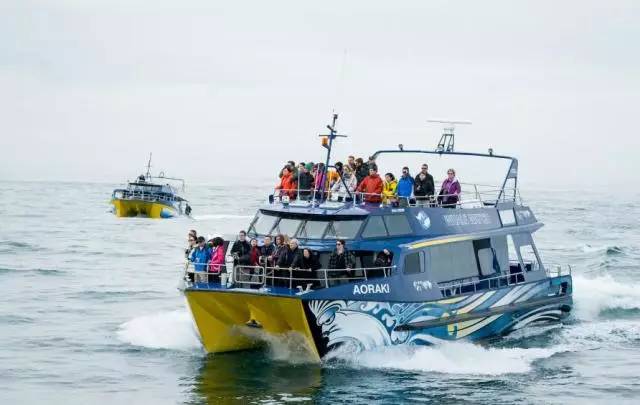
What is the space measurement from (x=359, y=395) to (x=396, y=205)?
4906mm

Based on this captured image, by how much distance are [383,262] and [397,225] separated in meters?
1.46

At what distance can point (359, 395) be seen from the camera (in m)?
20.3

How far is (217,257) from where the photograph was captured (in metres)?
22.5

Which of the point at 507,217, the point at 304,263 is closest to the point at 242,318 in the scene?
the point at 304,263

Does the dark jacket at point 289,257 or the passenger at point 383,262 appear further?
the passenger at point 383,262

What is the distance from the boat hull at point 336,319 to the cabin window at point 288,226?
2186mm

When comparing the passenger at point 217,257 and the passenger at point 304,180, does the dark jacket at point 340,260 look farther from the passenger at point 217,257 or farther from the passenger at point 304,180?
the passenger at point 304,180

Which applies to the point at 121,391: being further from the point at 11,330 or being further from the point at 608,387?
the point at 608,387

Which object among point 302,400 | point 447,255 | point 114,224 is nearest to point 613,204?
point 114,224

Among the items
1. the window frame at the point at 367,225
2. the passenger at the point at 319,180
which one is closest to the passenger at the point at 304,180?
the passenger at the point at 319,180

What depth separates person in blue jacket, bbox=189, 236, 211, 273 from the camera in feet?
74.3

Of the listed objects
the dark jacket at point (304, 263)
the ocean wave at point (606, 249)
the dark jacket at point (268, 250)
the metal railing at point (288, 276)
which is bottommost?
the metal railing at point (288, 276)

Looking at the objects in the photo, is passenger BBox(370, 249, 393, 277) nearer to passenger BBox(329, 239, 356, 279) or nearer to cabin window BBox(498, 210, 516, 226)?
passenger BBox(329, 239, 356, 279)

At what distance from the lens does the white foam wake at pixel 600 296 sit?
32000 mm
